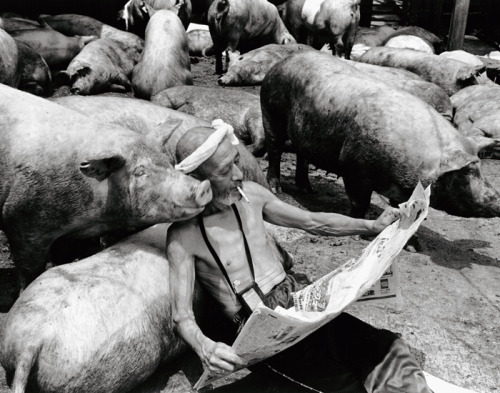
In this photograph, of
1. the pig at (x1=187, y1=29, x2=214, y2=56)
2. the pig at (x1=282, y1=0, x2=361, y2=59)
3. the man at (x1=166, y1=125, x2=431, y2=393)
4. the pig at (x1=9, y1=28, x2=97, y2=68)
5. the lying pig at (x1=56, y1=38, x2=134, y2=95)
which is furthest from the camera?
the pig at (x1=187, y1=29, x2=214, y2=56)

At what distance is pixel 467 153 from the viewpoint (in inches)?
196

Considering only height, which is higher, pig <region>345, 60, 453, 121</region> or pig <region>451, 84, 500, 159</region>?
pig <region>345, 60, 453, 121</region>

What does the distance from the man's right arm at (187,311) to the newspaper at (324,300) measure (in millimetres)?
60

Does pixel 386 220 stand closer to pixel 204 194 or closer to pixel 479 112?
pixel 204 194

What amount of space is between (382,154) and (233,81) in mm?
5081

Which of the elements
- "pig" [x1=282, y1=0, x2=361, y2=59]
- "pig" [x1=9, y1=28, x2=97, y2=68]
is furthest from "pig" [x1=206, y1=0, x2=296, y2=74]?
"pig" [x1=9, y1=28, x2=97, y2=68]

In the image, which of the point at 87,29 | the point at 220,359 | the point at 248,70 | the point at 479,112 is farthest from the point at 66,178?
the point at 87,29

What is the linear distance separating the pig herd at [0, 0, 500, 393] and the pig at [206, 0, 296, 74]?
0.65m

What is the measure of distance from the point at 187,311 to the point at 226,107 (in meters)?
5.11

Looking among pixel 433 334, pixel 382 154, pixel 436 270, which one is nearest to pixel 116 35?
pixel 382 154

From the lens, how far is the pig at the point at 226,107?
7543 millimetres

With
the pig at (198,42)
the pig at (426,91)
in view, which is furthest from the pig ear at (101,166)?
the pig at (198,42)

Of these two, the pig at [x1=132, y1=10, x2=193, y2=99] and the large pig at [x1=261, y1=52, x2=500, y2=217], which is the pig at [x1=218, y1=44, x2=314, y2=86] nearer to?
the pig at [x1=132, y1=10, x2=193, y2=99]

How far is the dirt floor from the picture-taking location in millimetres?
3529
